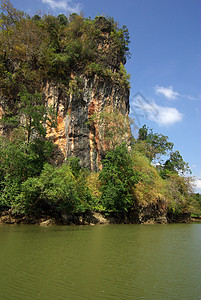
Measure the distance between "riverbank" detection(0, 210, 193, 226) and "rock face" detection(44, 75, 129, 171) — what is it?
5.45 meters

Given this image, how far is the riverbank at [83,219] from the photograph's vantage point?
14680 millimetres

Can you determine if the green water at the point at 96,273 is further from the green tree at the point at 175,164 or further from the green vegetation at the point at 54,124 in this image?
the green tree at the point at 175,164

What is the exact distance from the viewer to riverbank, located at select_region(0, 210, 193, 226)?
14.7 meters

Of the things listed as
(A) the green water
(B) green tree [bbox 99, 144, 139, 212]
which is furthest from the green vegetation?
(A) the green water

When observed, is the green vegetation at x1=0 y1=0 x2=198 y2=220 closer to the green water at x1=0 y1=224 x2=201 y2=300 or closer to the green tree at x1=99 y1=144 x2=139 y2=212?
the green tree at x1=99 y1=144 x2=139 y2=212

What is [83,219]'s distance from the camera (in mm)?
16484

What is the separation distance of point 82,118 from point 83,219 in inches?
423

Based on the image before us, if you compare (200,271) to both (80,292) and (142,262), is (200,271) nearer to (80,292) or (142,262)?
(142,262)

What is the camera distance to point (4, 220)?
14305 mm

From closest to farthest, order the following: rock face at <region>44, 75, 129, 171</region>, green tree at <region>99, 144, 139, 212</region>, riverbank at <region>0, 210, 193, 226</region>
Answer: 1. riverbank at <region>0, 210, 193, 226</region>
2. green tree at <region>99, 144, 139, 212</region>
3. rock face at <region>44, 75, 129, 171</region>

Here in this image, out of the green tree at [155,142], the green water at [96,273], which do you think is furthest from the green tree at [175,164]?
the green water at [96,273]

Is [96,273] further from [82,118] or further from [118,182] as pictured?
[82,118]

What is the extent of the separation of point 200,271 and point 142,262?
54.7 inches

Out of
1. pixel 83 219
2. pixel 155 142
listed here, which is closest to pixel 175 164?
pixel 155 142
